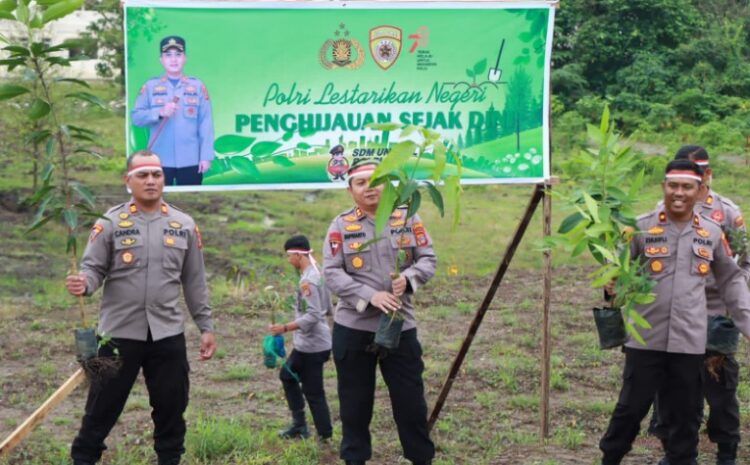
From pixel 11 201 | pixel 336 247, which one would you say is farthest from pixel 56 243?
pixel 336 247

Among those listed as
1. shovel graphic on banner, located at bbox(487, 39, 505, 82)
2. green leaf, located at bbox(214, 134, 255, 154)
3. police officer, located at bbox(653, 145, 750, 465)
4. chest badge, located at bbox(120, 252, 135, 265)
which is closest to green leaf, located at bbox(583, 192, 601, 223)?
police officer, located at bbox(653, 145, 750, 465)

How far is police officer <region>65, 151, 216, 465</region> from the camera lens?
20.3 ft

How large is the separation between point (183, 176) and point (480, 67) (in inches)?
78.4

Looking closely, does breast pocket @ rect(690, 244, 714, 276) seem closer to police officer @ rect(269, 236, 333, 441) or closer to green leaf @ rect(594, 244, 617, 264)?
green leaf @ rect(594, 244, 617, 264)

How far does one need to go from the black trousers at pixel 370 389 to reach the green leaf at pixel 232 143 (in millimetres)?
1366

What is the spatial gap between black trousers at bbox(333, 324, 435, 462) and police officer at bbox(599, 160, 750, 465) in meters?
1.10

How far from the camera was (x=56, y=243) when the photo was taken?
15859 mm

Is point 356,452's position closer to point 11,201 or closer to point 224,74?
point 224,74

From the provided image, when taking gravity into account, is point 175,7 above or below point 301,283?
above

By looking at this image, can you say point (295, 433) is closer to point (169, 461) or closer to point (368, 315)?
point (169, 461)

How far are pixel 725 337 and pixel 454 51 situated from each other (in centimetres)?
240

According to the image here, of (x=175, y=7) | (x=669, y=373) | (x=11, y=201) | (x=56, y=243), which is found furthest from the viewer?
(x=11, y=201)

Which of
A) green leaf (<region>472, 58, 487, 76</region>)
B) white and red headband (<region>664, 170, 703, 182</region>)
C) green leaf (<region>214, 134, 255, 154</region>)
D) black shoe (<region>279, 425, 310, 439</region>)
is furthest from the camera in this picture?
black shoe (<region>279, 425, 310, 439</region>)

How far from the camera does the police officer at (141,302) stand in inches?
243
